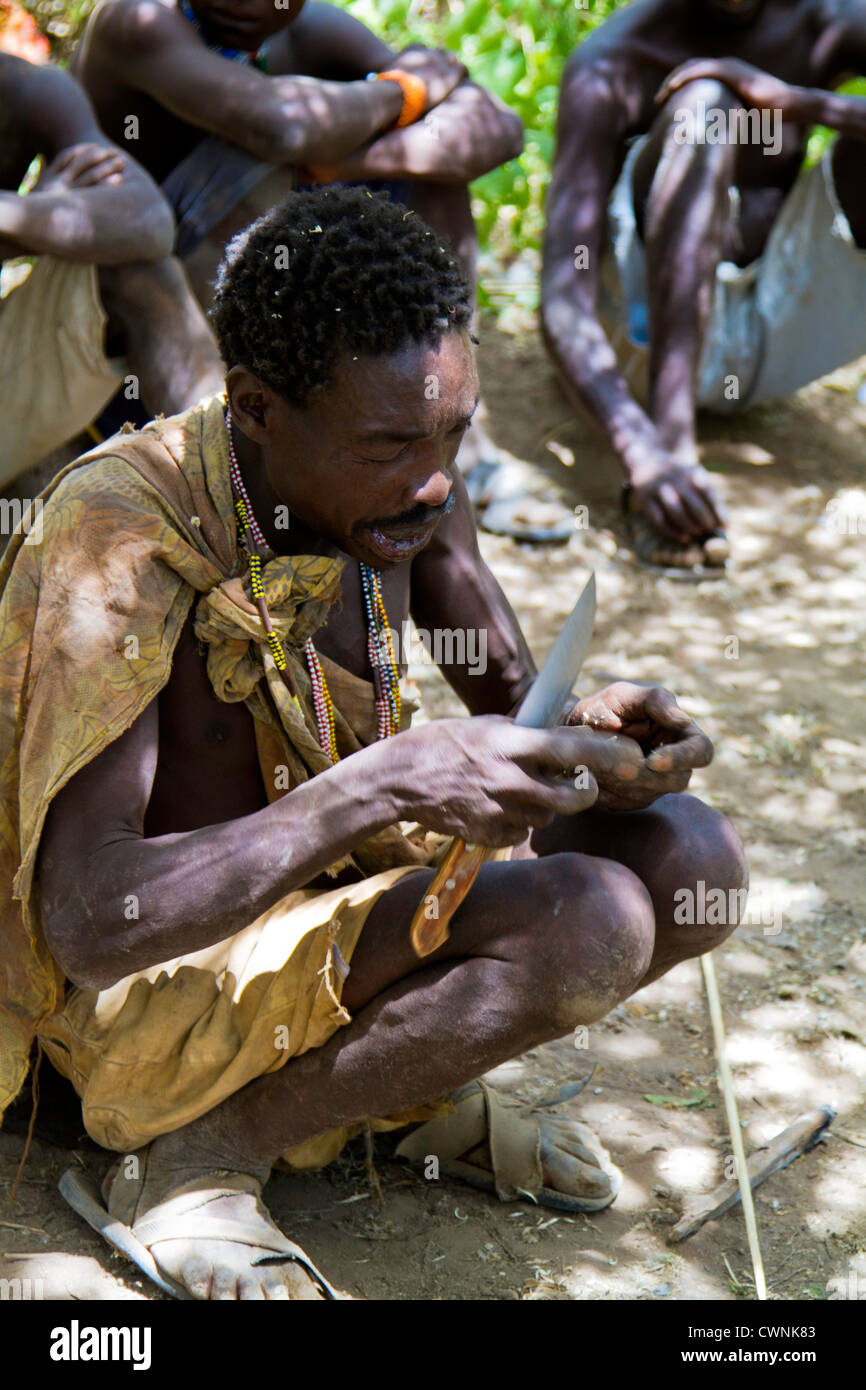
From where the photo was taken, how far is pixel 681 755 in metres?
2.04

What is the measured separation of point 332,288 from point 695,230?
3.01 metres

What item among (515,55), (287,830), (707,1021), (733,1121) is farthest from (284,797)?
(515,55)

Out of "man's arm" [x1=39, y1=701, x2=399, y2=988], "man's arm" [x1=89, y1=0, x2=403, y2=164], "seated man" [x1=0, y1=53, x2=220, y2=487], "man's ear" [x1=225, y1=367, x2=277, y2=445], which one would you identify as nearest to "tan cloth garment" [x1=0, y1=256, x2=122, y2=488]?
"seated man" [x1=0, y1=53, x2=220, y2=487]

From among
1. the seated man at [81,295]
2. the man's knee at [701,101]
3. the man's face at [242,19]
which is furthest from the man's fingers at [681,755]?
the man's knee at [701,101]

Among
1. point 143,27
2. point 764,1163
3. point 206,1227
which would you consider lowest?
point 764,1163

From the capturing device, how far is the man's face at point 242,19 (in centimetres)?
395

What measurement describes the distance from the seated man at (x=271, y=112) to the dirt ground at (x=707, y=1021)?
0.58m

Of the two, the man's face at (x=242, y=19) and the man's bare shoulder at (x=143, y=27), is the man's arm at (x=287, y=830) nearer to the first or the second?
the man's bare shoulder at (x=143, y=27)

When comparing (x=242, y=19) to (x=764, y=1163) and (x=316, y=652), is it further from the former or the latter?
(x=764, y=1163)

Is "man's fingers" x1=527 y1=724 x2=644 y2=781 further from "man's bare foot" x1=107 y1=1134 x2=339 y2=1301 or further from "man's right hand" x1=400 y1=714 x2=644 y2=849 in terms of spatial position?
"man's bare foot" x1=107 y1=1134 x2=339 y2=1301

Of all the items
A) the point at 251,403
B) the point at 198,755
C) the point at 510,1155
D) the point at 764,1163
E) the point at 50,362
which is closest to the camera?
the point at 251,403

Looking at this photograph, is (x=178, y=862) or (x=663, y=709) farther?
(x=663, y=709)

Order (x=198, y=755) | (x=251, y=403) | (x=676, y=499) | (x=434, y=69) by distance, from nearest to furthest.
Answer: (x=251, y=403), (x=198, y=755), (x=434, y=69), (x=676, y=499)

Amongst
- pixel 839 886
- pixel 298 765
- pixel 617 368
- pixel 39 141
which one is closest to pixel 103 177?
pixel 39 141
